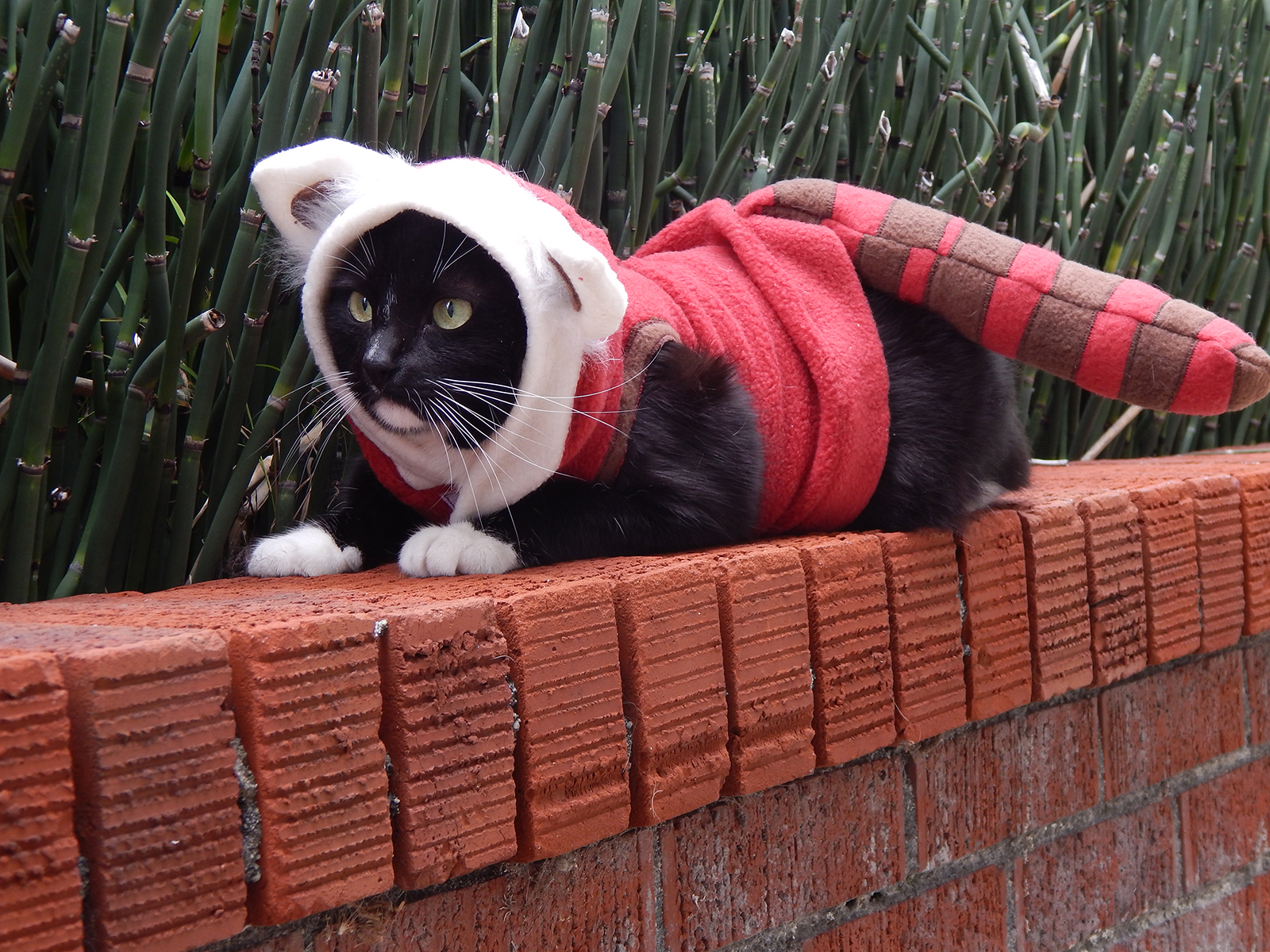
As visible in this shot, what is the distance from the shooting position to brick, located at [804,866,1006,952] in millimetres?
945

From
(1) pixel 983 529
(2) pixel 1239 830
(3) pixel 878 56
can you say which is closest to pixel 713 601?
(1) pixel 983 529

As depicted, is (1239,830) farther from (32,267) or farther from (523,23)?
(32,267)

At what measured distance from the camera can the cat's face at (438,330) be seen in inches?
32.8

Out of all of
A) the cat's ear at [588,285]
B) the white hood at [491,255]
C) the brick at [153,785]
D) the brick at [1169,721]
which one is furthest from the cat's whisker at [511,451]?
the brick at [1169,721]

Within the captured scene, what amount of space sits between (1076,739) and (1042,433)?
80 centimetres

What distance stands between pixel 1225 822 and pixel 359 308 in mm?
1188

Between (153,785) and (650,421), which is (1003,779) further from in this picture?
(153,785)

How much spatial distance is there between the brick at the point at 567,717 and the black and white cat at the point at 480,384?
15 cm

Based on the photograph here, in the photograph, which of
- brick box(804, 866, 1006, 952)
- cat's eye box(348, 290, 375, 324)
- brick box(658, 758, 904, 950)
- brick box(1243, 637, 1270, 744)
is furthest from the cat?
brick box(1243, 637, 1270, 744)

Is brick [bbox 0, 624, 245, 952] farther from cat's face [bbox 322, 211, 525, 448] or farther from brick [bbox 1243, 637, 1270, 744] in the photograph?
brick [bbox 1243, 637, 1270, 744]

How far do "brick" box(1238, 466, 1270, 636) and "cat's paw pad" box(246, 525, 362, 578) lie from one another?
42.1 inches

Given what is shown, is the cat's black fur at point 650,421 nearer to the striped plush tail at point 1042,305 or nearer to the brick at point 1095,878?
the striped plush tail at point 1042,305

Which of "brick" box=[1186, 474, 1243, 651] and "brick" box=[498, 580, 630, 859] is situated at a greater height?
"brick" box=[498, 580, 630, 859]

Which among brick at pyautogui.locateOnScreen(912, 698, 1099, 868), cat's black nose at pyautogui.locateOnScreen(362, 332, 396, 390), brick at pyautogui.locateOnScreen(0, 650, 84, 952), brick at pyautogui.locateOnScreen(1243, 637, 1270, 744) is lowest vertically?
brick at pyautogui.locateOnScreen(1243, 637, 1270, 744)
